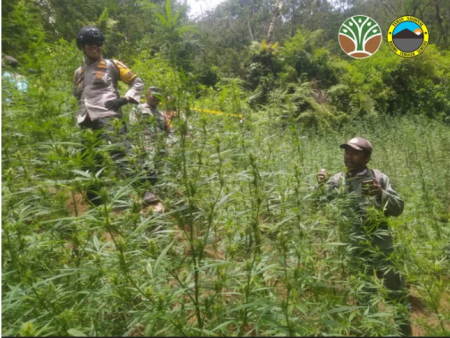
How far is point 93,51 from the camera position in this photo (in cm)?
311

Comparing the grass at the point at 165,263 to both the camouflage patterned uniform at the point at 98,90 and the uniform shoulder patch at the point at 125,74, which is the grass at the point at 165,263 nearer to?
the camouflage patterned uniform at the point at 98,90

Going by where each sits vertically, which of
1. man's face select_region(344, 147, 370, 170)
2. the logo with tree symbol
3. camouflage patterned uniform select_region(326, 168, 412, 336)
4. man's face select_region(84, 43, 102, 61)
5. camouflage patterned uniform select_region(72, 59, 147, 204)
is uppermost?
the logo with tree symbol

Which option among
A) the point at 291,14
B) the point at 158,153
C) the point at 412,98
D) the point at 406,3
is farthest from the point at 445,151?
the point at 291,14

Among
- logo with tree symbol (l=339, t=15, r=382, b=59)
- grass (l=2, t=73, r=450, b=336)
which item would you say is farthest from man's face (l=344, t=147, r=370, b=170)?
logo with tree symbol (l=339, t=15, r=382, b=59)

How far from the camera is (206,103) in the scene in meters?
2.49

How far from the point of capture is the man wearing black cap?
Result: 2073mm

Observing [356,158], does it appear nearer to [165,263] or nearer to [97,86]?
[165,263]

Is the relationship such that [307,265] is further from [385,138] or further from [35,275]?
[385,138]

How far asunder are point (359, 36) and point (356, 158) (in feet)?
11.0

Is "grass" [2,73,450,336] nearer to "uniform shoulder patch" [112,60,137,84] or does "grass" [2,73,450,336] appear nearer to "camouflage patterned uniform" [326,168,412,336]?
"camouflage patterned uniform" [326,168,412,336]

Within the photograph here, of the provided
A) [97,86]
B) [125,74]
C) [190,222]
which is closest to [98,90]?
[97,86]

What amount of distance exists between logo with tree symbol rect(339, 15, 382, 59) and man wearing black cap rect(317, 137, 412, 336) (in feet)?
10.0

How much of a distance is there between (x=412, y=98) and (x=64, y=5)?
486 inches

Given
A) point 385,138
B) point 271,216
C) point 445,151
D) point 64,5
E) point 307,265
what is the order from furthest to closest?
point 64,5
point 385,138
point 445,151
point 271,216
point 307,265
